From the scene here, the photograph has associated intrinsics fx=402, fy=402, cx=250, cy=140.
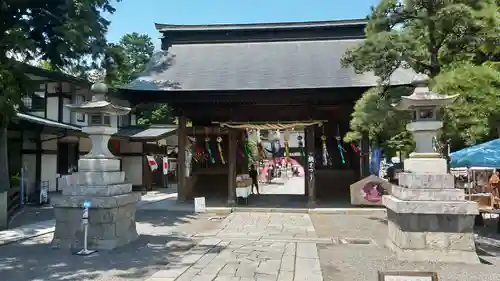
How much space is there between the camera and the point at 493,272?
666cm

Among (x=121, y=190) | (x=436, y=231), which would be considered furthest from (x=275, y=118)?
(x=436, y=231)

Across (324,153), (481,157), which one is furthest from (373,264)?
(324,153)

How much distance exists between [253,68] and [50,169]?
39.1 ft

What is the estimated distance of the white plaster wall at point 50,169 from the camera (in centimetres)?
1997

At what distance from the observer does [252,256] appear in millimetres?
7734

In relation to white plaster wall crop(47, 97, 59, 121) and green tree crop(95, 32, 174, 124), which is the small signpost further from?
white plaster wall crop(47, 97, 59, 121)

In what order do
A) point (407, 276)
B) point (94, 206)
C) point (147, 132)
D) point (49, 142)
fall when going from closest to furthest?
point (407, 276)
point (94, 206)
point (49, 142)
point (147, 132)

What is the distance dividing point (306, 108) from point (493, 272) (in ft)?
33.6

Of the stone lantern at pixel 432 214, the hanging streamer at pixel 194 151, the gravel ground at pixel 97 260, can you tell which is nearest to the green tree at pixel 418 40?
the stone lantern at pixel 432 214

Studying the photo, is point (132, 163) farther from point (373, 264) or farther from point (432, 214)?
point (432, 214)

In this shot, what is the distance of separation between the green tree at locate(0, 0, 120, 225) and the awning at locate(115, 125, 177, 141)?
26.3 feet

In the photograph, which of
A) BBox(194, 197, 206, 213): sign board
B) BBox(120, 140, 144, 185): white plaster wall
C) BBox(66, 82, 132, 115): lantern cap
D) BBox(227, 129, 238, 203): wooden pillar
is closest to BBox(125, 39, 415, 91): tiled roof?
BBox(227, 129, 238, 203): wooden pillar

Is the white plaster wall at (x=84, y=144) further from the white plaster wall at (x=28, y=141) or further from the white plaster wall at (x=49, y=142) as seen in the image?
the white plaster wall at (x=28, y=141)

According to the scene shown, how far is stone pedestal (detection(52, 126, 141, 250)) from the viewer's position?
27.4ft
